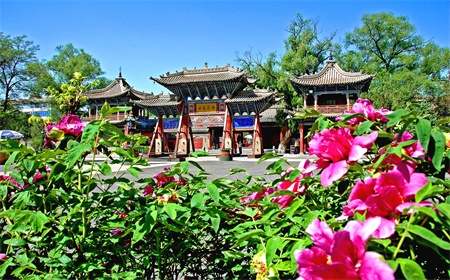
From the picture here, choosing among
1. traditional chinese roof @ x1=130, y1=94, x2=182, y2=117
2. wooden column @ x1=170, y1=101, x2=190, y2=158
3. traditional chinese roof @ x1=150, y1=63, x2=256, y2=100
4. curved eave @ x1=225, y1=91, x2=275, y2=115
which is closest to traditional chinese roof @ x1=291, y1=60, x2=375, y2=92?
curved eave @ x1=225, y1=91, x2=275, y2=115

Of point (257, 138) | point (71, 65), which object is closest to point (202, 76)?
point (257, 138)

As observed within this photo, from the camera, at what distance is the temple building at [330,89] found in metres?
20.8

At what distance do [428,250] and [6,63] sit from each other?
31861 mm

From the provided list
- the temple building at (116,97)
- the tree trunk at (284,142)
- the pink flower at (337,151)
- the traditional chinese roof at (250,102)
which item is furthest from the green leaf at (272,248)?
the temple building at (116,97)

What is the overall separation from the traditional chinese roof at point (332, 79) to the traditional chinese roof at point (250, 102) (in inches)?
110

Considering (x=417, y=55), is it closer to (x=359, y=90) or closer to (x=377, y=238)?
(x=359, y=90)

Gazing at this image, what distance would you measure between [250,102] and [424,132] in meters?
19.4

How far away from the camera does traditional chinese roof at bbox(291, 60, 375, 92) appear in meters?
20.5

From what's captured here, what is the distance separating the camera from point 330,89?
21.5 metres

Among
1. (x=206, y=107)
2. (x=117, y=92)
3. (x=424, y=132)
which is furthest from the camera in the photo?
(x=117, y=92)

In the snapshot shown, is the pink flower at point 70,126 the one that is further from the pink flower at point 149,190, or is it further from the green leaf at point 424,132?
the green leaf at point 424,132

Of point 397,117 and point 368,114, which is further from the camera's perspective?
point 368,114

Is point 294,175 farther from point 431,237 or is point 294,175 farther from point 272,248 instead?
point 431,237

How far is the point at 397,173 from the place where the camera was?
0.58 metres
